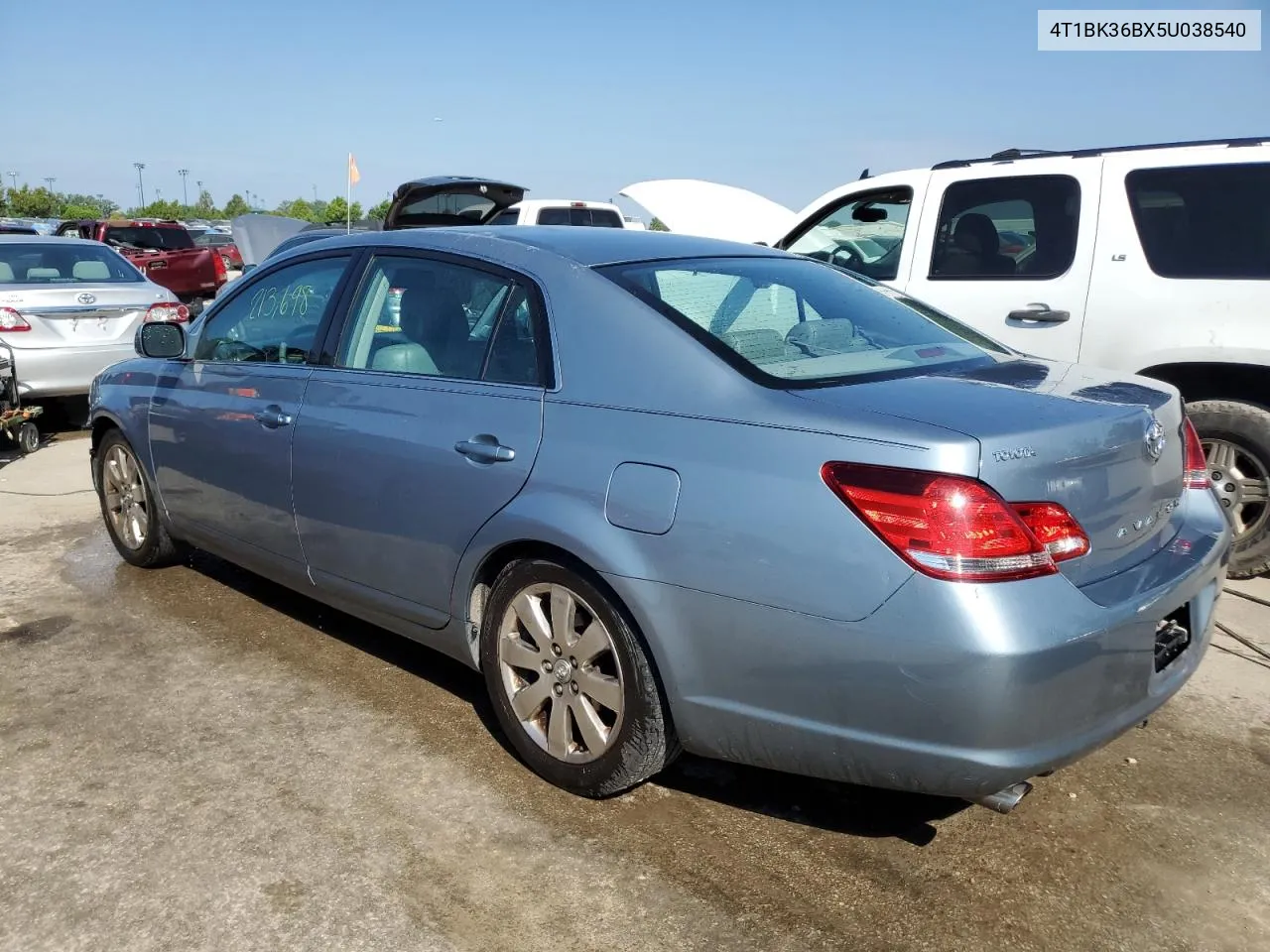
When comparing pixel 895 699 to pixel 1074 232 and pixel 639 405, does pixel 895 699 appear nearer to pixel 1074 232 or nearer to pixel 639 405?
pixel 639 405

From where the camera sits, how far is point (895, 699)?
2420 mm

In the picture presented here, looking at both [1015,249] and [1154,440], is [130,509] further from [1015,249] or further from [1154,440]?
[1015,249]

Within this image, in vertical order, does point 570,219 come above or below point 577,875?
above

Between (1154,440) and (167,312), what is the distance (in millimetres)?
8145

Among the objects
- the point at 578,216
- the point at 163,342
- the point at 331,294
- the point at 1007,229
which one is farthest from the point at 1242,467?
the point at 578,216

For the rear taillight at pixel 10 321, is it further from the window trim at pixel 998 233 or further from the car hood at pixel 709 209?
the window trim at pixel 998 233

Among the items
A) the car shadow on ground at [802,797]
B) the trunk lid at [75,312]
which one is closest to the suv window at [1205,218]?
the car shadow on ground at [802,797]

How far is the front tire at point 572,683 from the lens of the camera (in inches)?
114

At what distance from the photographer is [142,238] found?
19.0m

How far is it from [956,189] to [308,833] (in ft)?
15.3

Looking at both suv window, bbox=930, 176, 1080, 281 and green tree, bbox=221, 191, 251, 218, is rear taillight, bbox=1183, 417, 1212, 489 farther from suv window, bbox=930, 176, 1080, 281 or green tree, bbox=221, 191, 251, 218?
green tree, bbox=221, 191, 251, 218

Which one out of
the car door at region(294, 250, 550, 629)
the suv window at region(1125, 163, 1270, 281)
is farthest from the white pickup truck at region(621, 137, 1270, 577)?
the car door at region(294, 250, 550, 629)

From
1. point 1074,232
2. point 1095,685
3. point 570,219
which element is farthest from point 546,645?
point 570,219

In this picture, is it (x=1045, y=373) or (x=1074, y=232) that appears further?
(x=1074, y=232)
